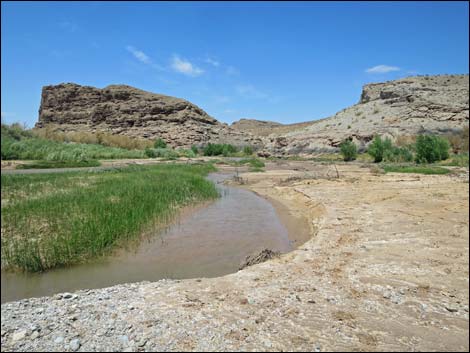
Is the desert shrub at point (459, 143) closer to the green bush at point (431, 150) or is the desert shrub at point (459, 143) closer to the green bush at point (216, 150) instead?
the green bush at point (431, 150)

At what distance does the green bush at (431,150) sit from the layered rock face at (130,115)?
40568 mm

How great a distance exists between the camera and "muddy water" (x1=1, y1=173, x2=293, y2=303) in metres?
3.62

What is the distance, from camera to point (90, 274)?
4.45 metres

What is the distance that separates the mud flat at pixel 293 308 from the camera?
2752mm

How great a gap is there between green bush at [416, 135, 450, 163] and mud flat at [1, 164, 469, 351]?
21.7 m

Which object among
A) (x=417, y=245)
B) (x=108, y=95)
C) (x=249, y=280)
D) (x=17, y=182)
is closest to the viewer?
(x=17, y=182)

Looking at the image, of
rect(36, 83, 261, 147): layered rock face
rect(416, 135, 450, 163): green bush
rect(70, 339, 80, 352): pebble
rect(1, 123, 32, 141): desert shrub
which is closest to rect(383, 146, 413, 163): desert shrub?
rect(416, 135, 450, 163): green bush

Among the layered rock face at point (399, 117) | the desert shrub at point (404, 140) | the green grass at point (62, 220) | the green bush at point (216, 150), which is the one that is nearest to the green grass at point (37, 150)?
the green grass at point (62, 220)

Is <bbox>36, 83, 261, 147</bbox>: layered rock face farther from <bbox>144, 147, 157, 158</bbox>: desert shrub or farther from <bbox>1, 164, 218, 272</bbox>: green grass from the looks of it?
<bbox>1, 164, 218, 272</bbox>: green grass

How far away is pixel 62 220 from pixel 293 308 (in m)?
2.66

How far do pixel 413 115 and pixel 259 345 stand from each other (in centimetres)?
4550

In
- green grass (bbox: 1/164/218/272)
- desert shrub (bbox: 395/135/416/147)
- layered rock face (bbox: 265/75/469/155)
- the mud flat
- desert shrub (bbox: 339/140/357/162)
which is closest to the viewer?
green grass (bbox: 1/164/218/272)

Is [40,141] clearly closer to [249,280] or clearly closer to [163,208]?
[249,280]

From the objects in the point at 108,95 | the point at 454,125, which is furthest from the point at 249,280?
the point at 108,95
